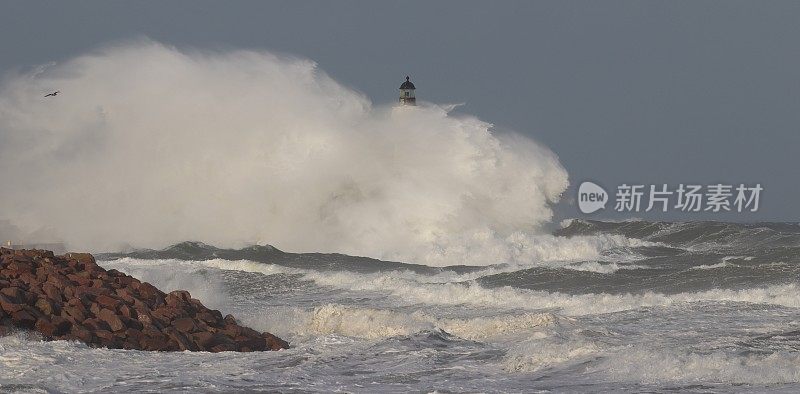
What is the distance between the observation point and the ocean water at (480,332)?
7.90m

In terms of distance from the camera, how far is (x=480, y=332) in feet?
37.3

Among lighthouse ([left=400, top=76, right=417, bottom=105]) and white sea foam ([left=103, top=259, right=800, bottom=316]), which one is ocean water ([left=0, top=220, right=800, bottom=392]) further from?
lighthouse ([left=400, top=76, right=417, bottom=105])

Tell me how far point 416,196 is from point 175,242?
6.68 meters

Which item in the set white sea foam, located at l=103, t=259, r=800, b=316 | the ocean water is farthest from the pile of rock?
white sea foam, located at l=103, t=259, r=800, b=316

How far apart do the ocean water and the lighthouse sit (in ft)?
41.9

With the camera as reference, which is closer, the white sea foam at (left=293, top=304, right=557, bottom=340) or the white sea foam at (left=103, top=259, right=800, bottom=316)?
the white sea foam at (left=293, top=304, right=557, bottom=340)

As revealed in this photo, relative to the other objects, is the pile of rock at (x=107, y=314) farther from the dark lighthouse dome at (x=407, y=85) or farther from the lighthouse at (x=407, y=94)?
the dark lighthouse dome at (x=407, y=85)

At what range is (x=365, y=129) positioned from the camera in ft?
108

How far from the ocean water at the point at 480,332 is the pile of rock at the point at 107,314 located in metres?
0.30

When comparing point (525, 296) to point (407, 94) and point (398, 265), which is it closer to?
point (398, 265)

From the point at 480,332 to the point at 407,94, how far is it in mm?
24595

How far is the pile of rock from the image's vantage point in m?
9.43

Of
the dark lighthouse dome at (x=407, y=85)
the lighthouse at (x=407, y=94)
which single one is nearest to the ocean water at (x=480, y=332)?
the lighthouse at (x=407, y=94)

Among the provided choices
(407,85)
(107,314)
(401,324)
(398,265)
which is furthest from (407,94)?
(107,314)
